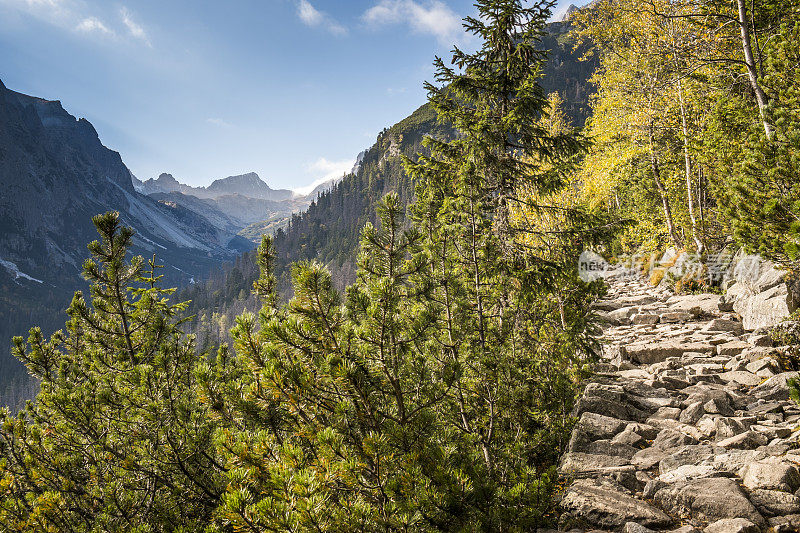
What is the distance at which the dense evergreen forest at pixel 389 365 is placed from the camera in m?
2.52

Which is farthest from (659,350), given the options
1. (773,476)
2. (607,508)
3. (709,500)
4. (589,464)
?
(607,508)

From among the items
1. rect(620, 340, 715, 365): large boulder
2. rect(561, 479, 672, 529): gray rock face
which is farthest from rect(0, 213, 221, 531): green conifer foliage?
rect(620, 340, 715, 365): large boulder

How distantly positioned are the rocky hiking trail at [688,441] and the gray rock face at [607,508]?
0.01 meters

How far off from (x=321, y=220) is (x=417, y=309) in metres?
194

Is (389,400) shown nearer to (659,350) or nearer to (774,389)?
(774,389)

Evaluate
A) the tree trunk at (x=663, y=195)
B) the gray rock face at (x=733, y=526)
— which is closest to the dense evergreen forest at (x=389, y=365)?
the gray rock face at (x=733, y=526)

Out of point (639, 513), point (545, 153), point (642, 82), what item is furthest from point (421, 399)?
point (642, 82)

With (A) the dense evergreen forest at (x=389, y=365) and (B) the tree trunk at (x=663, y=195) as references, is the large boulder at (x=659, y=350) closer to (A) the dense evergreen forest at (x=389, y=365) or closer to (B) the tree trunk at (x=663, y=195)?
(A) the dense evergreen forest at (x=389, y=365)

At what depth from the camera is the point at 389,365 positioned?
106 inches

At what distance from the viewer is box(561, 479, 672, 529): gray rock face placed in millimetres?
3777

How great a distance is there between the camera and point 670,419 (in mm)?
6383

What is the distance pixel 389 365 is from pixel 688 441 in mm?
5354

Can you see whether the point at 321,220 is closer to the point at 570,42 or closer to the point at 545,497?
the point at 570,42

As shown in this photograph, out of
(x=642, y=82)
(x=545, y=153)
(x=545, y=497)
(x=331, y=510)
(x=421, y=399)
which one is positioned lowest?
(x=545, y=497)
